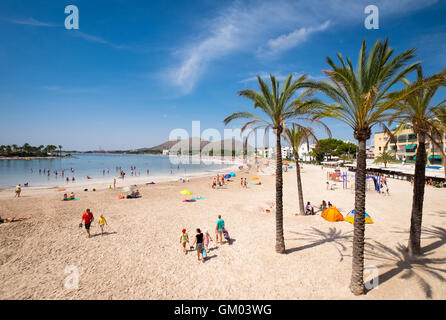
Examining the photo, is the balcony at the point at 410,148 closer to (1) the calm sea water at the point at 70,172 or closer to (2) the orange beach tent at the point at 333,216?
(2) the orange beach tent at the point at 333,216

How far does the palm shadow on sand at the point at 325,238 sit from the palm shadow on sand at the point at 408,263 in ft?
3.36

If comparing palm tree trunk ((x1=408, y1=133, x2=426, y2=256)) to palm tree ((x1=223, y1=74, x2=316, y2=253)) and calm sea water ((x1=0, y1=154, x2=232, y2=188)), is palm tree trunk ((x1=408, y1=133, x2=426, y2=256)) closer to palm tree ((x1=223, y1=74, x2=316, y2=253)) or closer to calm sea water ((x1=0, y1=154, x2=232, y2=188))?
palm tree ((x1=223, y1=74, x2=316, y2=253))

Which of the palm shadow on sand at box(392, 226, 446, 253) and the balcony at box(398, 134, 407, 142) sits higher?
the balcony at box(398, 134, 407, 142)

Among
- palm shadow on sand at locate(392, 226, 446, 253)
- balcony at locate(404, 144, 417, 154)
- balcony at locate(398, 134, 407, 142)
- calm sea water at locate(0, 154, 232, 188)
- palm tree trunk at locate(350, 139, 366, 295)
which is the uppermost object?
balcony at locate(398, 134, 407, 142)

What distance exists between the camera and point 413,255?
8555 mm

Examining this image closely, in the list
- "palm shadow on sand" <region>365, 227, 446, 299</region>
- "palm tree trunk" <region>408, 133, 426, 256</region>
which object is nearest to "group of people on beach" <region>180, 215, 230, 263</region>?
"palm shadow on sand" <region>365, 227, 446, 299</region>

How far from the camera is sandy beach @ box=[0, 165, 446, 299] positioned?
6758mm

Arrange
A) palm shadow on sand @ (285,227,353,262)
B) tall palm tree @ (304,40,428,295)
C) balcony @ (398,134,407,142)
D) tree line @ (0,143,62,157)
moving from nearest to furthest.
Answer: tall palm tree @ (304,40,428,295) < palm shadow on sand @ (285,227,353,262) < balcony @ (398,134,407,142) < tree line @ (0,143,62,157)

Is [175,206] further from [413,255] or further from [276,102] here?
[413,255]

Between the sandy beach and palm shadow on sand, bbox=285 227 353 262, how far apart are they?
0.16 feet

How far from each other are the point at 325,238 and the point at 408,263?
342cm

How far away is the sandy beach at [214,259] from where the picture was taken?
6.76m

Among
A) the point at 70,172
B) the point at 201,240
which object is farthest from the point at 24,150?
the point at 201,240
